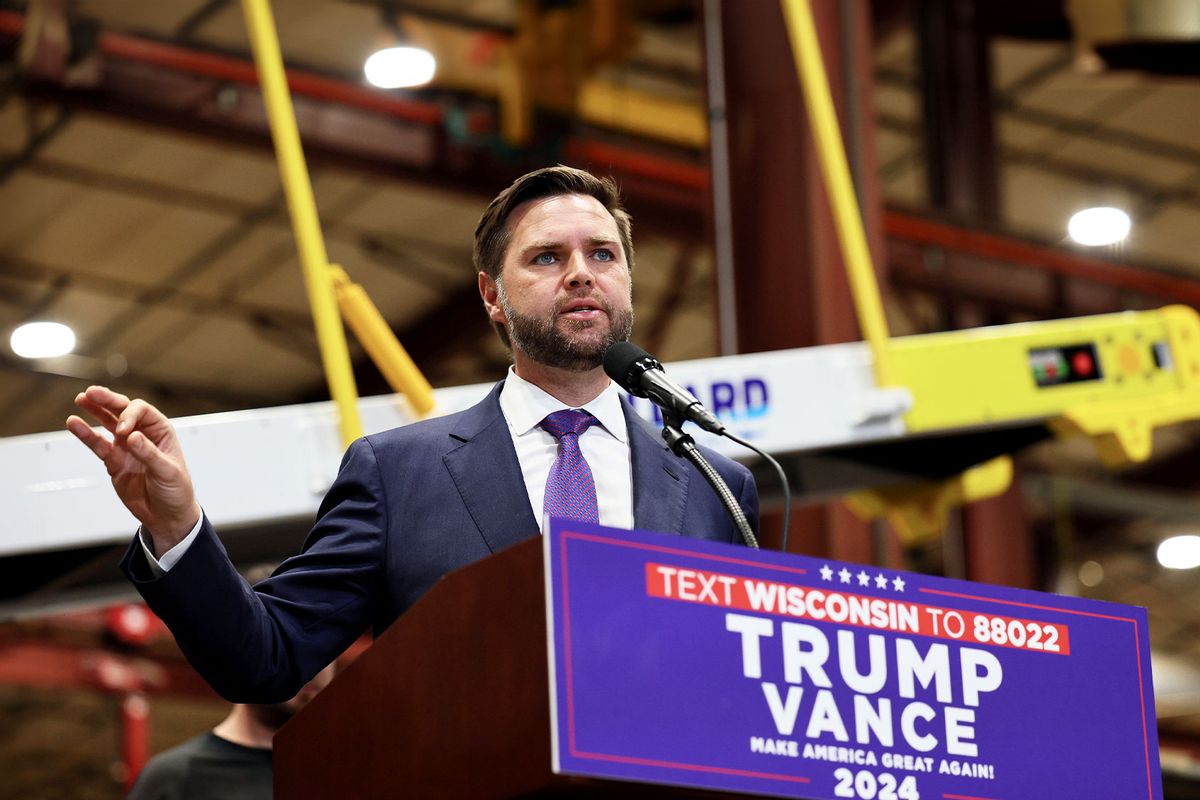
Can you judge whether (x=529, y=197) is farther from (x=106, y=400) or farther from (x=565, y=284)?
(x=106, y=400)

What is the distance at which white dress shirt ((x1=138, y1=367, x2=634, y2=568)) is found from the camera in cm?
218

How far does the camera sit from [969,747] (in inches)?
70.4

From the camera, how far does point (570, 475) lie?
2158mm

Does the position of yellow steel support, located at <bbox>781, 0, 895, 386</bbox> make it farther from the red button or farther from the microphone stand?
the microphone stand

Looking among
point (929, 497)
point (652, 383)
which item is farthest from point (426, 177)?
point (652, 383)

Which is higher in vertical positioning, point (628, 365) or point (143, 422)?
point (628, 365)

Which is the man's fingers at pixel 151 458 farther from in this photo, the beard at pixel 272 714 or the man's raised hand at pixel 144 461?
the beard at pixel 272 714

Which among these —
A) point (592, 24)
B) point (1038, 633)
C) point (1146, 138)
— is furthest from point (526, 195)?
point (1146, 138)

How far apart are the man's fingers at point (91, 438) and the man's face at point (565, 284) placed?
0.57 meters

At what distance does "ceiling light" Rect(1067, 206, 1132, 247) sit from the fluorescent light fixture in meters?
4.95

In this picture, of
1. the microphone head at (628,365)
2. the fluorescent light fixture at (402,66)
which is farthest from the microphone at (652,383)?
the fluorescent light fixture at (402,66)

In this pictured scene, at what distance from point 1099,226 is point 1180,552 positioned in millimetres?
4847

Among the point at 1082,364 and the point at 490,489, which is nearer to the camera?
the point at 490,489

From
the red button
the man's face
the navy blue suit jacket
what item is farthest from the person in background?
the red button
